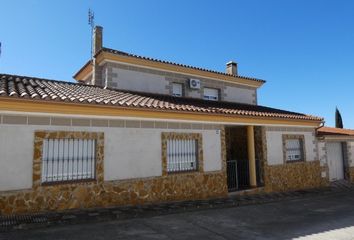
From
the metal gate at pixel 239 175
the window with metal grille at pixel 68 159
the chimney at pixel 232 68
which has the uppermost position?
the chimney at pixel 232 68

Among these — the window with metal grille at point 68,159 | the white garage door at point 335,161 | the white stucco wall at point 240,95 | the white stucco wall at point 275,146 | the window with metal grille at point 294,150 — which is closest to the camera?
the window with metal grille at point 68,159

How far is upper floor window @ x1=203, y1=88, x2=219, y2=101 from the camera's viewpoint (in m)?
16.5

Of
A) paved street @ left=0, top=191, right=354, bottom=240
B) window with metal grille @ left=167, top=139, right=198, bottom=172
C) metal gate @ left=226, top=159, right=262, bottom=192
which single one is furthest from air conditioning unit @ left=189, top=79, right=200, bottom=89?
paved street @ left=0, top=191, right=354, bottom=240

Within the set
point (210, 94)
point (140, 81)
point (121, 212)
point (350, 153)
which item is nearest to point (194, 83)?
point (210, 94)

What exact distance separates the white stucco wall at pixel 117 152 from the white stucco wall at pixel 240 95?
5839mm

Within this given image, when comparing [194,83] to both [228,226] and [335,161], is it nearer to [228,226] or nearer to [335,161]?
[228,226]

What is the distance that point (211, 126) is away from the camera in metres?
12.0

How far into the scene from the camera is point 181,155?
36.8 feet

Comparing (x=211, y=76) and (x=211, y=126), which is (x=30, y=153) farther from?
(x=211, y=76)

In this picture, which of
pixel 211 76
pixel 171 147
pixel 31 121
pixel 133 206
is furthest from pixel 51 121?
pixel 211 76

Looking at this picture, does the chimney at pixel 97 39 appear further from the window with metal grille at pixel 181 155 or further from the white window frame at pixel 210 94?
the window with metal grille at pixel 181 155

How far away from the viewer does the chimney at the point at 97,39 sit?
48.5 ft

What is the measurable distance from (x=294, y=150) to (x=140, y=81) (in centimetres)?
843

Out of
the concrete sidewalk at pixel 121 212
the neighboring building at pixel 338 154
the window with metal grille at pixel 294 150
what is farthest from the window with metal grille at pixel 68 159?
the neighboring building at pixel 338 154
